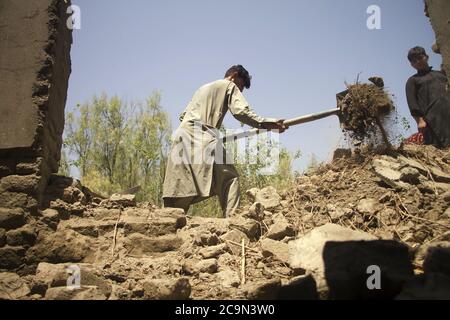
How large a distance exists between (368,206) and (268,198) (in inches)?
46.8

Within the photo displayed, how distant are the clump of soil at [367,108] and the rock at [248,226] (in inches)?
85.1

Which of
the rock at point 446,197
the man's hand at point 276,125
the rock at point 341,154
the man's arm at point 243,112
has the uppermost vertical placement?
the man's arm at point 243,112

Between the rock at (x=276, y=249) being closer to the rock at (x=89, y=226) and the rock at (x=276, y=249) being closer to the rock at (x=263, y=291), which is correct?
the rock at (x=263, y=291)

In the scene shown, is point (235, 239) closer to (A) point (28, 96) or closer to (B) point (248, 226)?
(B) point (248, 226)

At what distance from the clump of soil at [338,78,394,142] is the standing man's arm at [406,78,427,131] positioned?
1.40 meters

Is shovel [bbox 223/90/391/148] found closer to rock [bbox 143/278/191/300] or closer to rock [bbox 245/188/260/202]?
rock [bbox 245/188/260/202]

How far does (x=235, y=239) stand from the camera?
3021 millimetres

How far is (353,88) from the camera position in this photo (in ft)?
14.4

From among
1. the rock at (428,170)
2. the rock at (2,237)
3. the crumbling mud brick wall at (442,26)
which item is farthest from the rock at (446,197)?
the rock at (2,237)

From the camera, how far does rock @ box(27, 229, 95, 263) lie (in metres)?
2.68

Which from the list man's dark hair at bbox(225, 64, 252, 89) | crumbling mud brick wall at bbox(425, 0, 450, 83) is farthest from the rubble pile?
man's dark hair at bbox(225, 64, 252, 89)

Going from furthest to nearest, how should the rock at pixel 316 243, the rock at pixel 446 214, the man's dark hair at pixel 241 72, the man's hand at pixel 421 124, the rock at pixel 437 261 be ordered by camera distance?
the man's hand at pixel 421 124 → the man's dark hair at pixel 241 72 → the rock at pixel 446 214 → the rock at pixel 316 243 → the rock at pixel 437 261

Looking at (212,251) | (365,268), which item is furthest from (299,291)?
(212,251)

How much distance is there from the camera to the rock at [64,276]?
2.26 m
